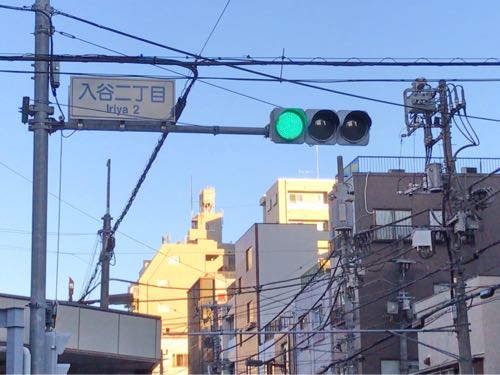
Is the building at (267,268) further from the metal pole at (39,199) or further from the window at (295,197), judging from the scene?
the metal pole at (39,199)

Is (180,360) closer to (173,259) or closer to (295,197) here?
(173,259)

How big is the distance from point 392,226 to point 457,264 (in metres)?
20.0

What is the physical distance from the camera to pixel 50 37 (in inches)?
478

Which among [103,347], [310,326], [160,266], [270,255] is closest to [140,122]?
[103,347]

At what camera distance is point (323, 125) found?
1127 centimetres

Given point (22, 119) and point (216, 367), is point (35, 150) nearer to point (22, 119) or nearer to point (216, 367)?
point (22, 119)

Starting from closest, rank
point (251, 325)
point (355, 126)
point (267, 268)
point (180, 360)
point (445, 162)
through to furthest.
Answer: point (355, 126) → point (445, 162) → point (251, 325) → point (267, 268) → point (180, 360)

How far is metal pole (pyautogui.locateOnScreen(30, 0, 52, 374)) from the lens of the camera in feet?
36.5

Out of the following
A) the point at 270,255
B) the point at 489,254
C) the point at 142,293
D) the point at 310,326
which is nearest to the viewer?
the point at 489,254

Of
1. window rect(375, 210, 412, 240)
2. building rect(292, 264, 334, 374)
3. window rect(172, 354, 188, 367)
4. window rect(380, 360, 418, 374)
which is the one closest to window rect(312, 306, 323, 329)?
building rect(292, 264, 334, 374)

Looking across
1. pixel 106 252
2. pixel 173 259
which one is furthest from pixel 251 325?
pixel 173 259

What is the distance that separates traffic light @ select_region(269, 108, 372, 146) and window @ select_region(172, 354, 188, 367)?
90.1 metres

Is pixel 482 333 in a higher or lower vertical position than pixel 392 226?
lower

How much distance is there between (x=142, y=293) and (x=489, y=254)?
6378 centimetres
